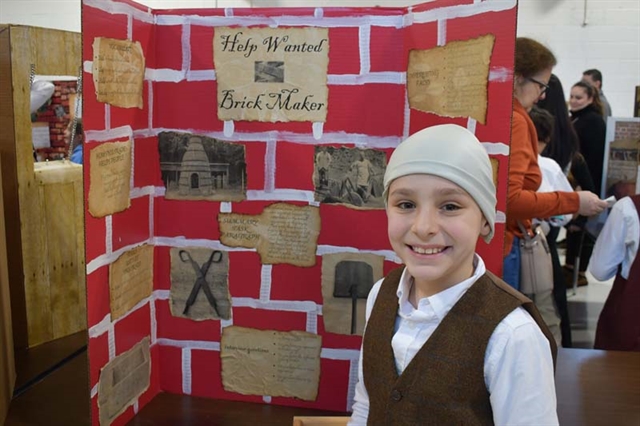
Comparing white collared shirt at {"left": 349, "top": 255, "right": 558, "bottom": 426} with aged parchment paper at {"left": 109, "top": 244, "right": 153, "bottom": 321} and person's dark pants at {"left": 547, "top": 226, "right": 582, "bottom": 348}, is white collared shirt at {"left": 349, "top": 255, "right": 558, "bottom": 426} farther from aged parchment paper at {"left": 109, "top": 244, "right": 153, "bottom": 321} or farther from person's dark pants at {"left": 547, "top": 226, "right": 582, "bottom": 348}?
person's dark pants at {"left": 547, "top": 226, "right": 582, "bottom": 348}

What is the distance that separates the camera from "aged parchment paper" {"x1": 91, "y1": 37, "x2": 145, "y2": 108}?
1.21 metres

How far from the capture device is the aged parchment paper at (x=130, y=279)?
1312mm

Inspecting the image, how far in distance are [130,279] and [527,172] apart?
1.08 meters

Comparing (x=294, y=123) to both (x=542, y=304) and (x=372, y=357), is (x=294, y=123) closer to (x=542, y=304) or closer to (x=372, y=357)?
(x=372, y=357)

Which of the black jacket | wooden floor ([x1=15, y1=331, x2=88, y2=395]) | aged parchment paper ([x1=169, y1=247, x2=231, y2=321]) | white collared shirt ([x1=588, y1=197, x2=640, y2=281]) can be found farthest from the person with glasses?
the black jacket

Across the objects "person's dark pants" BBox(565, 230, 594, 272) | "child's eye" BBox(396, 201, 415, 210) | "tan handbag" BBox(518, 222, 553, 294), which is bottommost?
"person's dark pants" BBox(565, 230, 594, 272)

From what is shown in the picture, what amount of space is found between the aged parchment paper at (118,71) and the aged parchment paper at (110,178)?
9cm

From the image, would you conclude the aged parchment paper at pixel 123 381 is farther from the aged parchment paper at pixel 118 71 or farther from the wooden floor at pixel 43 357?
the aged parchment paper at pixel 118 71

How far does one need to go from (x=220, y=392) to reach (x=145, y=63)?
0.74 meters

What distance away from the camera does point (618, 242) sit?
2.06m

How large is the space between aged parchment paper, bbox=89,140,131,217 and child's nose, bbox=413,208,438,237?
0.64 metres

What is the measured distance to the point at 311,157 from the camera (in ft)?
4.60

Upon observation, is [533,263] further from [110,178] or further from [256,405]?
[110,178]

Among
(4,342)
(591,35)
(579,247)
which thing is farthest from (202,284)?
(591,35)
